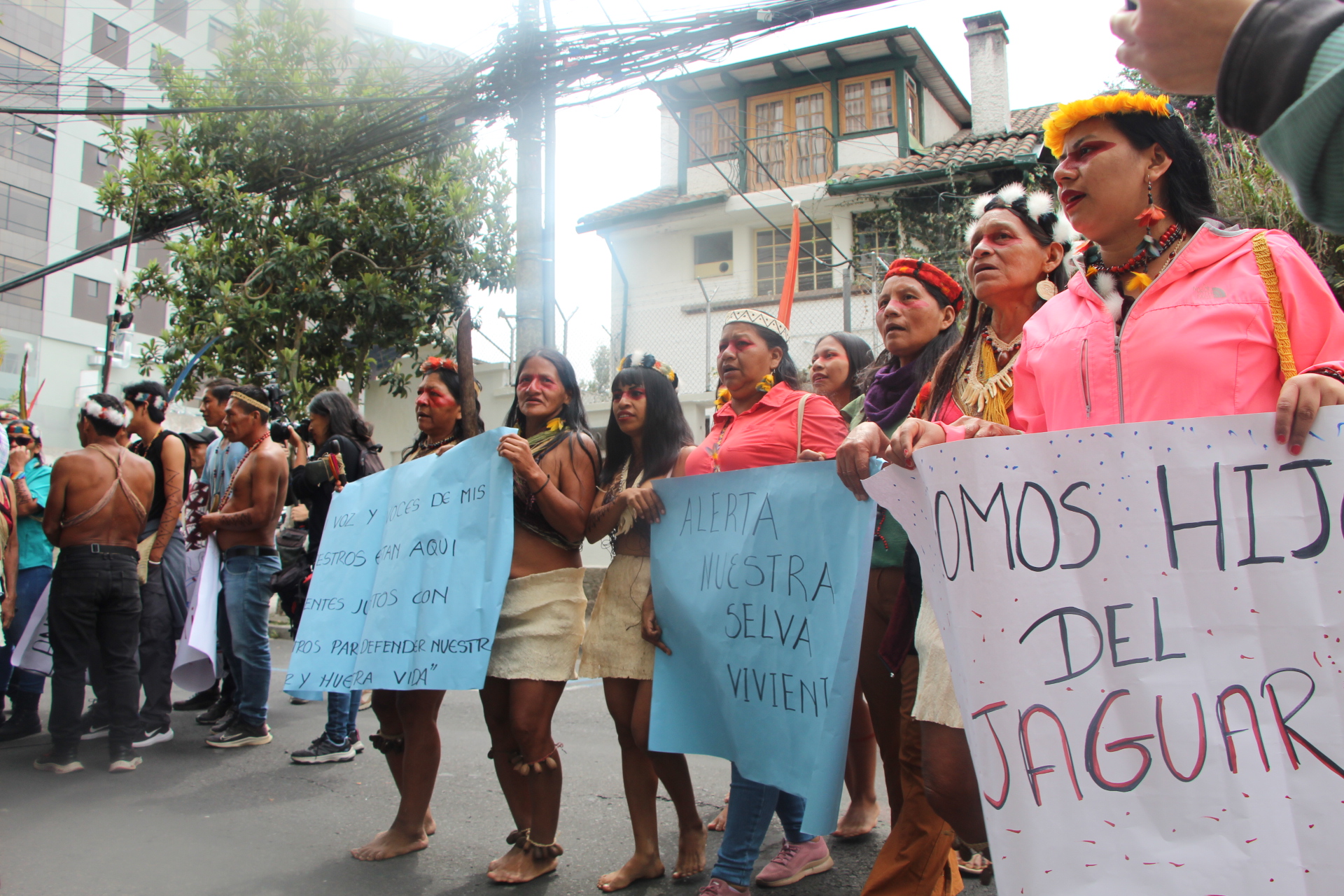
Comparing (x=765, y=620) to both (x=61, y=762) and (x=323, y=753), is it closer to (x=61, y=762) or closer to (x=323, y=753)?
(x=323, y=753)

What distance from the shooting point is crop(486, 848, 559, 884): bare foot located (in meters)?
3.21

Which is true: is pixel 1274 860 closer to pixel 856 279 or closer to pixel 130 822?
pixel 130 822

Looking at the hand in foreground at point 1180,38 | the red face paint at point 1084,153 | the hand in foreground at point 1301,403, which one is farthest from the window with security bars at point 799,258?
the hand in foreground at point 1180,38

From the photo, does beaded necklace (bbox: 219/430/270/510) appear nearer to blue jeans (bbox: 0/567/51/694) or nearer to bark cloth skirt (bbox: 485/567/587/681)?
blue jeans (bbox: 0/567/51/694)

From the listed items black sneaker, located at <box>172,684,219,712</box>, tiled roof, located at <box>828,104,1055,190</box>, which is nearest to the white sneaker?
black sneaker, located at <box>172,684,219,712</box>

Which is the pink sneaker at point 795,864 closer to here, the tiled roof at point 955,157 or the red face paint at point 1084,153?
the red face paint at point 1084,153

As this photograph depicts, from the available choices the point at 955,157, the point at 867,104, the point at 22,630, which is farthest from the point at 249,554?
the point at 867,104

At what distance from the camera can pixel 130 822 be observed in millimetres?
3971

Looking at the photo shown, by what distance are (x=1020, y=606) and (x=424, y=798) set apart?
2.68 metres

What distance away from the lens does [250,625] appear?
523 centimetres

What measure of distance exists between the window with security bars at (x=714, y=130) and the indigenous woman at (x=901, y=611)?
15446 millimetres

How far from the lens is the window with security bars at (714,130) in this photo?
59.5 feet

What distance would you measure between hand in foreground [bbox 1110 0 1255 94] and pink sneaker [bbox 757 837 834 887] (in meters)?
2.82

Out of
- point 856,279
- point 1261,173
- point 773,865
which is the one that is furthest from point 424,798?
point 856,279
